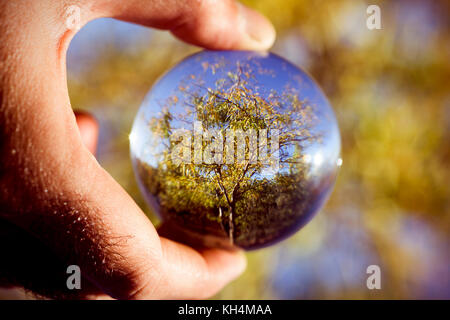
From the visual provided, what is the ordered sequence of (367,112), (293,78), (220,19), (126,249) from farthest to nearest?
(367,112)
(220,19)
(293,78)
(126,249)

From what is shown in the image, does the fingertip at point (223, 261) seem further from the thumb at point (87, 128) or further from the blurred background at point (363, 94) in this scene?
the blurred background at point (363, 94)

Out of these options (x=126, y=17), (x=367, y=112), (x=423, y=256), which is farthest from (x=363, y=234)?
(x=126, y=17)

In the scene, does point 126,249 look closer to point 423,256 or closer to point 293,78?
point 293,78

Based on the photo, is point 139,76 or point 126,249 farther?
point 139,76

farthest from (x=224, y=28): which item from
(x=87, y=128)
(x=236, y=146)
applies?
(x=87, y=128)

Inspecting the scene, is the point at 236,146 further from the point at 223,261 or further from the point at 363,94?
the point at 363,94

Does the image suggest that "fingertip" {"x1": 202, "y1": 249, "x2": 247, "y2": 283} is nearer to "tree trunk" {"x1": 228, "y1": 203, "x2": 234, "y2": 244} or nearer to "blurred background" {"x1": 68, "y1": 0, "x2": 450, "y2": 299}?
"tree trunk" {"x1": 228, "y1": 203, "x2": 234, "y2": 244}
